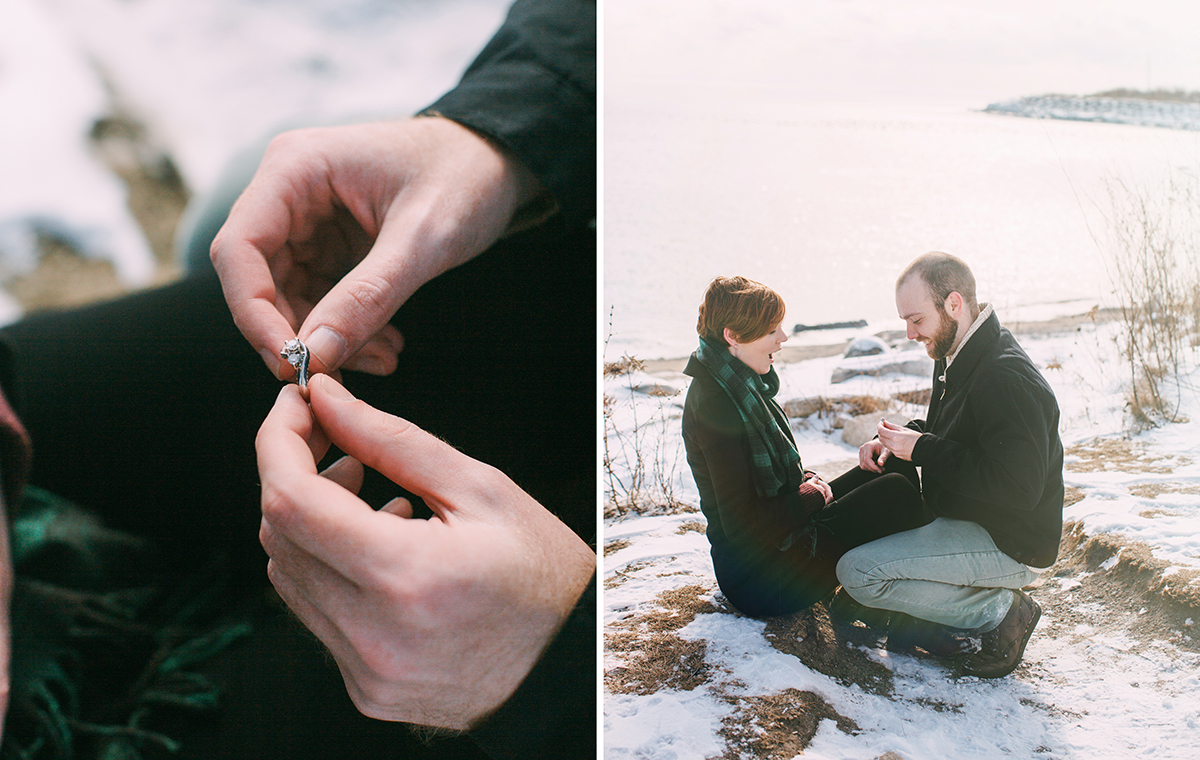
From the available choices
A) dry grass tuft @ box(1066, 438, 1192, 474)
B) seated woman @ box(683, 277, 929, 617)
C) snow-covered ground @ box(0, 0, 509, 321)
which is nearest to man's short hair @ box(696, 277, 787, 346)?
seated woman @ box(683, 277, 929, 617)

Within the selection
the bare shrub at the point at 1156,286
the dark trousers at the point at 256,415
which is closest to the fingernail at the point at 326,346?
the dark trousers at the point at 256,415

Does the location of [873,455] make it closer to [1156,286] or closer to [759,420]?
[759,420]

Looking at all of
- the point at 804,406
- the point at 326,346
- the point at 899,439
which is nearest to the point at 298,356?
the point at 326,346

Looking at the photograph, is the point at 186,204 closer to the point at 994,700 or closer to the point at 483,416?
the point at 483,416

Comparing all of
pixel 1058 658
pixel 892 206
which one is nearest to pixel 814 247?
pixel 892 206

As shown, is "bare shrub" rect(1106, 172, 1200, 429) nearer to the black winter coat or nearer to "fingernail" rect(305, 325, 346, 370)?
the black winter coat

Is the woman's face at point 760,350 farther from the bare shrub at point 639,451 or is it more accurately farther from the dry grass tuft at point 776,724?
the dry grass tuft at point 776,724
